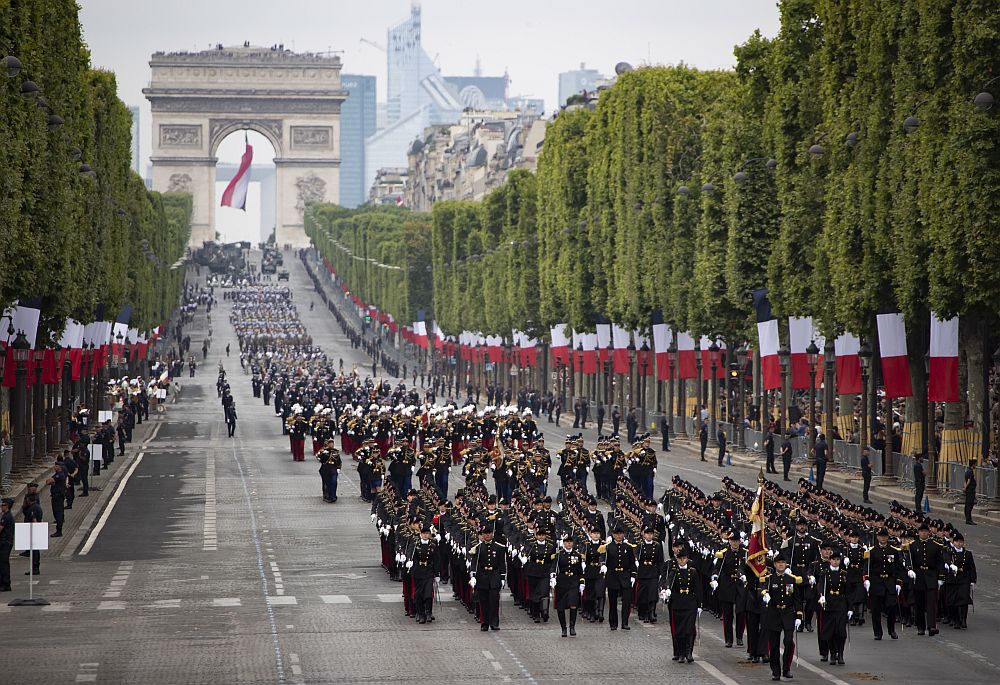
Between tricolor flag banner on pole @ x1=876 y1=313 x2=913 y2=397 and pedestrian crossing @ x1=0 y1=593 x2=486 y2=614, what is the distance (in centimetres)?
1979

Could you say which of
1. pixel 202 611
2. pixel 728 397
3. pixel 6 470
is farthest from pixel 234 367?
pixel 202 611

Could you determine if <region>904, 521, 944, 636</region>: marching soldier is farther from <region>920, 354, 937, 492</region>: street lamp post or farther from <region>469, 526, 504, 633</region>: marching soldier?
<region>920, 354, 937, 492</region>: street lamp post

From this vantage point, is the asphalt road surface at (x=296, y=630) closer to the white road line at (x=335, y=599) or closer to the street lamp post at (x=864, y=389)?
the white road line at (x=335, y=599)

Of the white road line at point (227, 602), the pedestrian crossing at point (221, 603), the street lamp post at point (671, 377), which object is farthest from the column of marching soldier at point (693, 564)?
the street lamp post at point (671, 377)

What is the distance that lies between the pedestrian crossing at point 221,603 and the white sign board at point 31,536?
1093 mm

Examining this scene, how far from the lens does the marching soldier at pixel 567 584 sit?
95.3 feet

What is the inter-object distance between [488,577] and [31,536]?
359 inches

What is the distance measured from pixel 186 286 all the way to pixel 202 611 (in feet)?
554

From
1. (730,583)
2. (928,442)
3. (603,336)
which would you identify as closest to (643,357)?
(603,336)

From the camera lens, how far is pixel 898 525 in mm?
29812

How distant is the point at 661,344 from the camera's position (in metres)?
79.8

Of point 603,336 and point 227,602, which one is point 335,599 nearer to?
point 227,602

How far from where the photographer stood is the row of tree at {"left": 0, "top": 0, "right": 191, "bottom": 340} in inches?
1916

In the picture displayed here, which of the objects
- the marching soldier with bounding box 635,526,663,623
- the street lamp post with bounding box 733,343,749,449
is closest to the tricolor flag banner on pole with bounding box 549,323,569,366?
the street lamp post with bounding box 733,343,749,449
